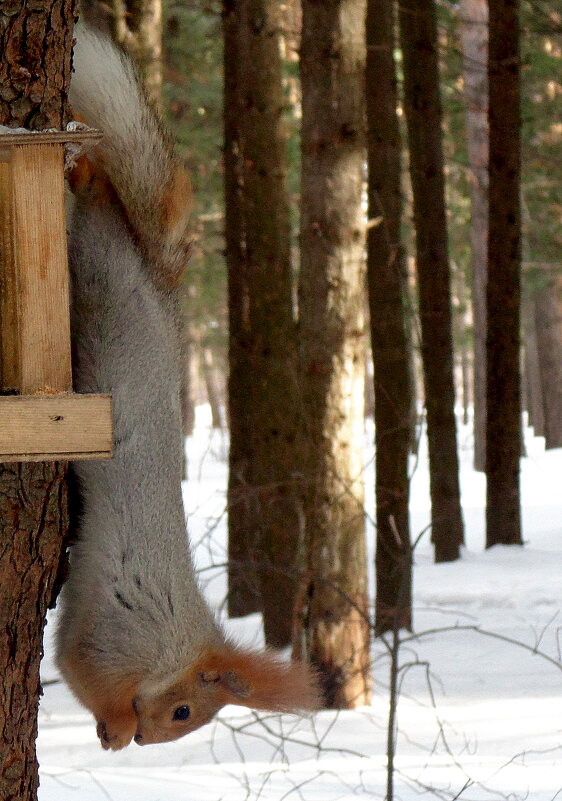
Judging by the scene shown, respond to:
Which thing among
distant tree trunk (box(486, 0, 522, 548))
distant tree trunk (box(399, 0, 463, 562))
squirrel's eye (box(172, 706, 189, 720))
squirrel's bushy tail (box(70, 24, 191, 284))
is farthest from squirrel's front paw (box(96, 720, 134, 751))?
distant tree trunk (box(486, 0, 522, 548))

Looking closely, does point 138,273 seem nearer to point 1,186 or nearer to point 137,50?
point 1,186

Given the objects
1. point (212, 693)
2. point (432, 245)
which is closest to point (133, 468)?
point (212, 693)

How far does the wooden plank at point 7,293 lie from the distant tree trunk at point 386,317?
16.2 feet

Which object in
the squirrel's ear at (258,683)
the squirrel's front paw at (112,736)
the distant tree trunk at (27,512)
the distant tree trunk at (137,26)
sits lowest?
the squirrel's front paw at (112,736)

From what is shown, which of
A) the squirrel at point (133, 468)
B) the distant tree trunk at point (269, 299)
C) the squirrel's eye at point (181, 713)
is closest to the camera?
the squirrel at point (133, 468)

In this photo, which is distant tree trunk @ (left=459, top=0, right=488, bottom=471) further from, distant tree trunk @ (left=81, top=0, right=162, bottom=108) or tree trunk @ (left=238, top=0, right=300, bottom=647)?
tree trunk @ (left=238, top=0, right=300, bottom=647)

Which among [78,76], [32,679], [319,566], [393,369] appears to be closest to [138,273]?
[78,76]

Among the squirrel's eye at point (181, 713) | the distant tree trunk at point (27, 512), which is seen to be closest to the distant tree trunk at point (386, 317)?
the squirrel's eye at point (181, 713)

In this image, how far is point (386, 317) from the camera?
8.18m

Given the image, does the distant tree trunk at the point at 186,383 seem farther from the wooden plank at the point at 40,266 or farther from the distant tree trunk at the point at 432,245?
the distant tree trunk at the point at 432,245

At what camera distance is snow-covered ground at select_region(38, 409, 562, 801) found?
4.63 m

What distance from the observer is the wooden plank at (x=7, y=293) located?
2.40 meters

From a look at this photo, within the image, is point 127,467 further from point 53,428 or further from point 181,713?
point 181,713

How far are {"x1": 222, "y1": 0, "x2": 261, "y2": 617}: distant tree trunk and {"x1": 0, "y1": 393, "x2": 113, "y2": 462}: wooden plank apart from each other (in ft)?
20.0
